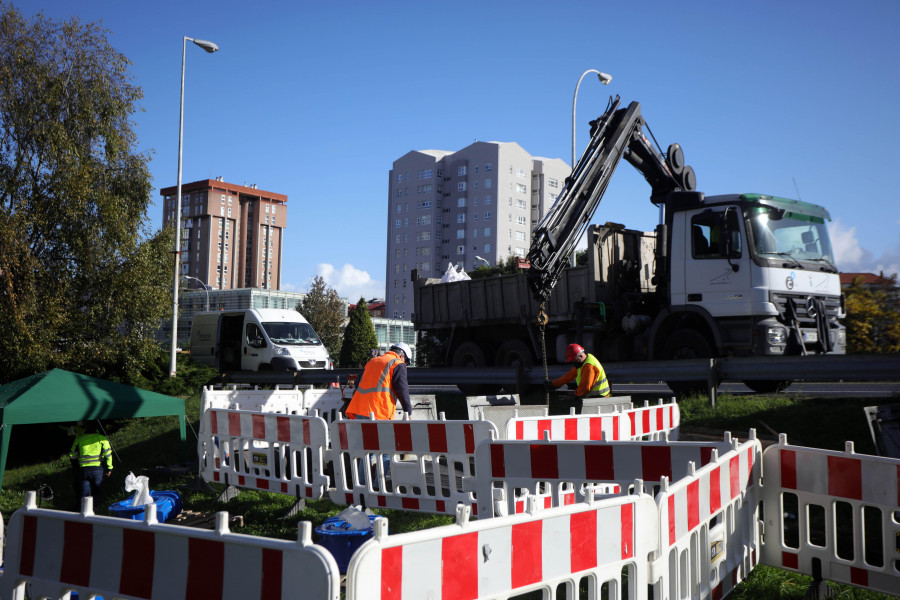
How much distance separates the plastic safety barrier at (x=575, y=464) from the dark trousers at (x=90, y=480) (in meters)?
7.37

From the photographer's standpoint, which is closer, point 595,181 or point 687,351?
point 687,351

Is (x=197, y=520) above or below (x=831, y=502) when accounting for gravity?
below

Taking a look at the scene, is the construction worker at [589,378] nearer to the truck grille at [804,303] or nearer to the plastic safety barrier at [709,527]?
the truck grille at [804,303]

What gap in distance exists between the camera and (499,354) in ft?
57.9

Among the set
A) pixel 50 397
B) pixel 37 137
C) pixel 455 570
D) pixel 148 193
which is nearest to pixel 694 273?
pixel 50 397

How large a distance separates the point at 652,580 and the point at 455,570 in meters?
1.17

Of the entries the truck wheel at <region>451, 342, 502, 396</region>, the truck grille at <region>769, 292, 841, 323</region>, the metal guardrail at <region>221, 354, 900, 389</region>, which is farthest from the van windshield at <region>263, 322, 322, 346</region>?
the truck grille at <region>769, 292, 841, 323</region>

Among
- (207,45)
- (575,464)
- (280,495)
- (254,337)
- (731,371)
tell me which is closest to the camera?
(575,464)

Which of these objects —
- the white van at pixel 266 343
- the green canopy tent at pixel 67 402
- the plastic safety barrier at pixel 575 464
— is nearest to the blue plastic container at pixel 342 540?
the plastic safety barrier at pixel 575 464

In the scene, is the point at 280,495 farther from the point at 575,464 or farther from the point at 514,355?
the point at 514,355

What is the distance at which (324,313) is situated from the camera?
56312mm

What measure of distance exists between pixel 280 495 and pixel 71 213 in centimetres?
1368

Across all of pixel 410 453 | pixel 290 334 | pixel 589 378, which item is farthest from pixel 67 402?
pixel 290 334

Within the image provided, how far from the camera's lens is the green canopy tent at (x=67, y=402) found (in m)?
12.4
